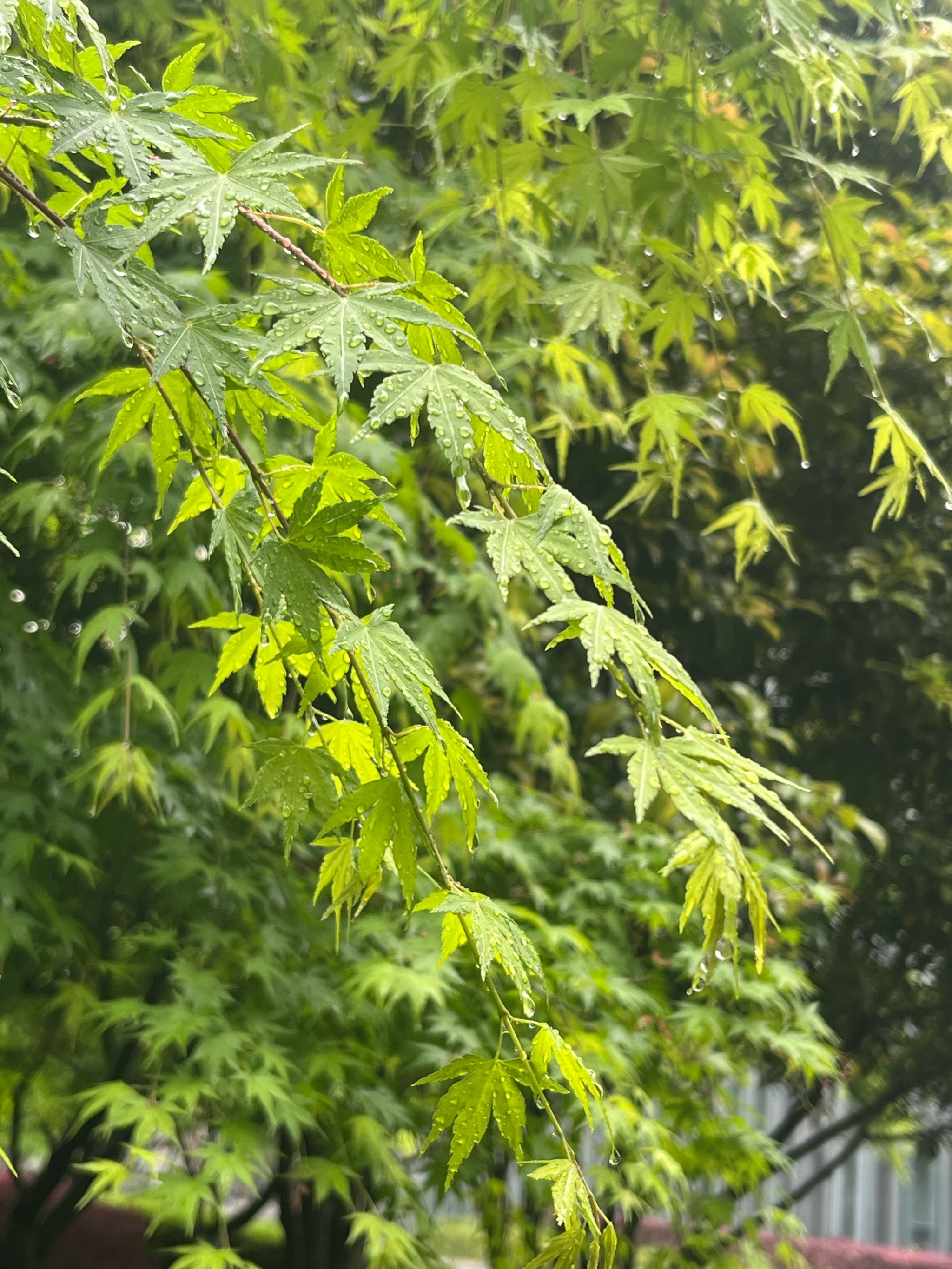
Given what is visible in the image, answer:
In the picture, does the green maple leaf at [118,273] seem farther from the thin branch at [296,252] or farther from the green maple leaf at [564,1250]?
the green maple leaf at [564,1250]

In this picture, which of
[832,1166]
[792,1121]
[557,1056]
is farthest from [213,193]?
[832,1166]

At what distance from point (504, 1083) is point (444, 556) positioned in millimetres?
1901

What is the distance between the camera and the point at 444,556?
8.45ft

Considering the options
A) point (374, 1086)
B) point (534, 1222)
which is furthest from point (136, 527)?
point (534, 1222)

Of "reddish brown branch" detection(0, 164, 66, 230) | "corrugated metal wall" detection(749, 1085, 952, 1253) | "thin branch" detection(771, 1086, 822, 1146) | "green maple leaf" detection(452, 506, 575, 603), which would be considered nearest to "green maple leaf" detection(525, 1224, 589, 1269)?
"green maple leaf" detection(452, 506, 575, 603)

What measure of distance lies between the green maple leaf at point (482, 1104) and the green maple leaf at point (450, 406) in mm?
376

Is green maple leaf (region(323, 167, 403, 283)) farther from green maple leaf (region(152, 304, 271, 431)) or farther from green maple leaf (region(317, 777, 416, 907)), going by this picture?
green maple leaf (region(317, 777, 416, 907))

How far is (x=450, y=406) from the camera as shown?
668mm

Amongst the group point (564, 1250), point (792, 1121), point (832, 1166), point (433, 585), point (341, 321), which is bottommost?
point (832, 1166)

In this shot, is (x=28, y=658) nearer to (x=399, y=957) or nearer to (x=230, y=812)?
(x=230, y=812)

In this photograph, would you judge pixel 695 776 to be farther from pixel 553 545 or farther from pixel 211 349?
pixel 211 349

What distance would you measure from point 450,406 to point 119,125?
0.24 m

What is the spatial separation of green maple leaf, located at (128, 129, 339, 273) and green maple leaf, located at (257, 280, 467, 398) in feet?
0.15

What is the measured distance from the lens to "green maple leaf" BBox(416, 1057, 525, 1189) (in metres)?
0.73
